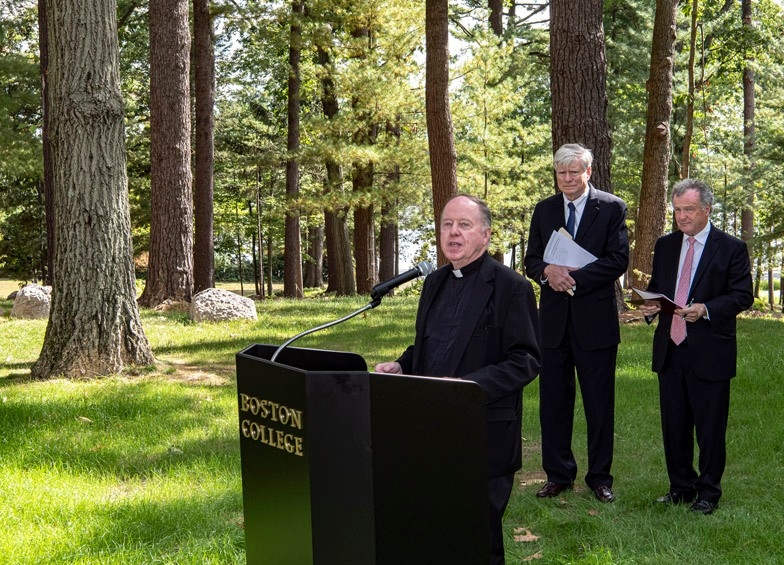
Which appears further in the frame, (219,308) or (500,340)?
(219,308)

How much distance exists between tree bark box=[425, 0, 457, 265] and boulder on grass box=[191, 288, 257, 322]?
11.6ft

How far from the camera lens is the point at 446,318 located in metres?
3.80

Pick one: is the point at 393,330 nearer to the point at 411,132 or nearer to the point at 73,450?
the point at 73,450

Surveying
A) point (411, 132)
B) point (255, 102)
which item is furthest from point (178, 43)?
point (255, 102)

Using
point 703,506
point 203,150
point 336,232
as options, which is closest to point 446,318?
point 703,506

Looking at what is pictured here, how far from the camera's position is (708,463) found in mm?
5277

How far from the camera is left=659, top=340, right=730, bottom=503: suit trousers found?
525cm

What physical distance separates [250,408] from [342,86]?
18931 millimetres

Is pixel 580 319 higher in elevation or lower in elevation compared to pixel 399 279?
lower

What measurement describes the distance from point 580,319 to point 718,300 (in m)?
0.88

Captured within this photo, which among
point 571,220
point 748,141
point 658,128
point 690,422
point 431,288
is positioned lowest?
point 690,422

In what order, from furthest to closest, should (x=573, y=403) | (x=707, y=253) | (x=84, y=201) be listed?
(x=84, y=201)
(x=573, y=403)
(x=707, y=253)

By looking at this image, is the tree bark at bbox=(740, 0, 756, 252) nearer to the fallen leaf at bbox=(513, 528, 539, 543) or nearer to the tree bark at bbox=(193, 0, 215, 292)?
the tree bark at bbox=(193, 0, 215, 292)

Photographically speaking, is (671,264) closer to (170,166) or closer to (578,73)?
(578,73)
